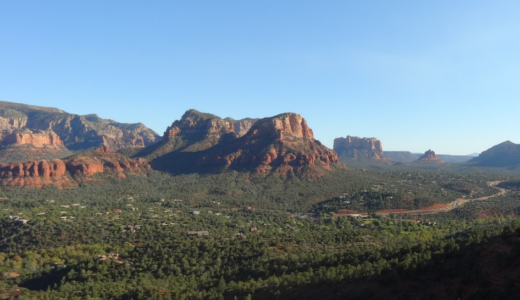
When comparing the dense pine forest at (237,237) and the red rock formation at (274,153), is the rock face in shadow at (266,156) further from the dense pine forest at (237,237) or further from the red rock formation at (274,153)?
the dense pine forest at (237,237)

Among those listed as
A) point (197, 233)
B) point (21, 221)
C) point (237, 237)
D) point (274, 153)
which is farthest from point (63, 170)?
point (237, 237)

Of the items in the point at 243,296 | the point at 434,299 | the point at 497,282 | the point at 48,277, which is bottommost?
the point at 48,277

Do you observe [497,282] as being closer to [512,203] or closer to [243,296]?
[243,296]

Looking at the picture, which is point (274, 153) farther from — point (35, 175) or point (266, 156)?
point (35, 175)

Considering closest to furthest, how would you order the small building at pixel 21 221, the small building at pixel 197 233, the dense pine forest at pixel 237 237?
the dense pine forest at pixel 237 237, the small building at pixel 197 233, the small building at pixel 21 221

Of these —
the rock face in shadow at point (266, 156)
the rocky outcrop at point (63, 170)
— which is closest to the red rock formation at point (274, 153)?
the rock face in shadow at point (266, 156)

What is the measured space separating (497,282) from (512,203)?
124m

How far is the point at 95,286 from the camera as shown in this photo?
47031mm

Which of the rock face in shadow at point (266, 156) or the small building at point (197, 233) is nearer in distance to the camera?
the small building at point (197, 233)

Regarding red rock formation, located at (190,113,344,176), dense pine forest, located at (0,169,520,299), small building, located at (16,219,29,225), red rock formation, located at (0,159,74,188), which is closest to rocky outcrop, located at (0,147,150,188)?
red rock formation, located at (0,159,74,188)

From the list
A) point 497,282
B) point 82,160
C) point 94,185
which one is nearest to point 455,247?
point 497,282

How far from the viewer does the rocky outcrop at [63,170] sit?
136625 mm

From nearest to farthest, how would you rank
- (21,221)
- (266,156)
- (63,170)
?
(21,221)
(63,170)
(266,156)

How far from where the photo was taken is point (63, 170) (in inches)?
5797
